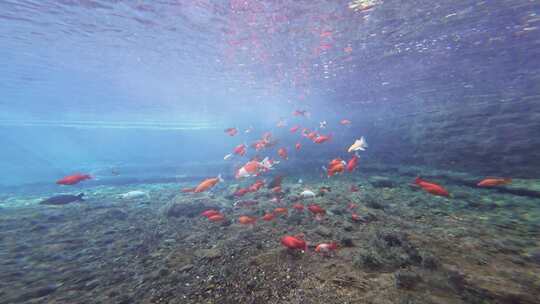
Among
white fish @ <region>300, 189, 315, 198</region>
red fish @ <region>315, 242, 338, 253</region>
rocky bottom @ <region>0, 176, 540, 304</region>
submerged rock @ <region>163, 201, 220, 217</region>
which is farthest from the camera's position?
submerged rock @ <region>163, 201, 220, 217</region>

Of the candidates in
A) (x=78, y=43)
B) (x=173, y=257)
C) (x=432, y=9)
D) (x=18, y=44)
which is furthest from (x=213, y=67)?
(x=173, y=257)

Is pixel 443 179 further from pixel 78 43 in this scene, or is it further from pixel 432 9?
pixel 78 43

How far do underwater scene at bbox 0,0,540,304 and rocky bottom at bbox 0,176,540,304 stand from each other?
5 cm

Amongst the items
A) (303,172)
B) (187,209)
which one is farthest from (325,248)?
(303,172)

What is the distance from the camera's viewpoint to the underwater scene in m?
4.98

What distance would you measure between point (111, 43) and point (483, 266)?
22643 millimetres

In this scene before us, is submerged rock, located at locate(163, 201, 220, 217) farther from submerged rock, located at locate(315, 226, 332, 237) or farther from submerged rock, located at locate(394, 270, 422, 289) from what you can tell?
submerged rock, located at locate(394, 270, 422, 289)

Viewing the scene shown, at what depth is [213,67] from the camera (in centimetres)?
2430

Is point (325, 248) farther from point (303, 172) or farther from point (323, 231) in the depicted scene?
point (303, 172)

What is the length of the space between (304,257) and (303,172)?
1764 centimetres

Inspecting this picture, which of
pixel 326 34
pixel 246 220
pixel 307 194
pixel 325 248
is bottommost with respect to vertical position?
pixel 307 194

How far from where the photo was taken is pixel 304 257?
18.0 ft

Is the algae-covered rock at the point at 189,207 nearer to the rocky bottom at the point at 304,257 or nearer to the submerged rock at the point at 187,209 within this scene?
the submerged rock at the point at 187,209

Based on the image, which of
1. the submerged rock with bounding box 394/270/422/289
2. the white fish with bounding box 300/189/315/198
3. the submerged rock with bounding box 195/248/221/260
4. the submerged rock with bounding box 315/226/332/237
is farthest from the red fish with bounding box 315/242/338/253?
the white fish with bounding box 300/189/315/198
